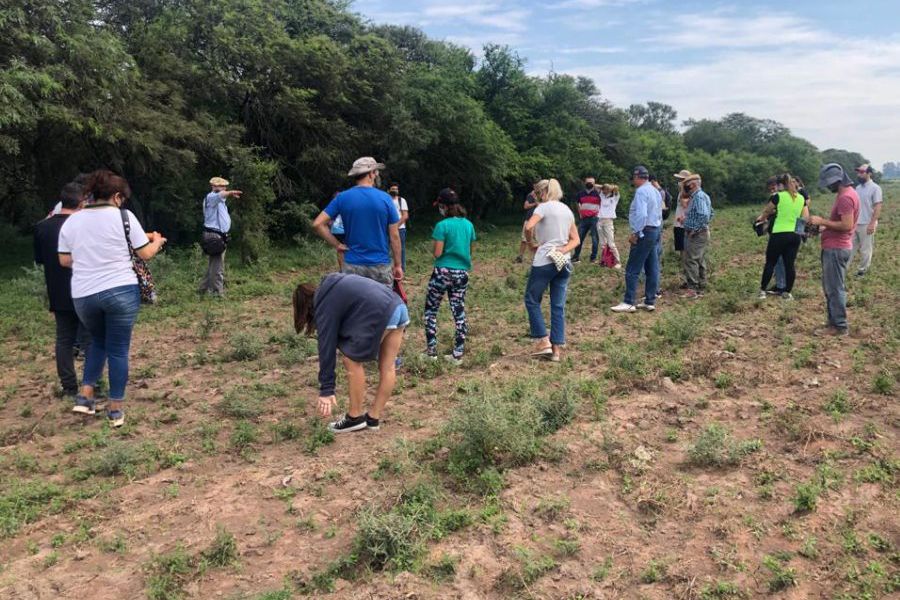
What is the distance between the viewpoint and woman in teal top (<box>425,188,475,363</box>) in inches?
224

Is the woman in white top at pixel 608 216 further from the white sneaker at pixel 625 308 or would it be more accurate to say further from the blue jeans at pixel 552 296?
the blue jeans at pixel 552 296

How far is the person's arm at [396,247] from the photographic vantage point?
5.01m

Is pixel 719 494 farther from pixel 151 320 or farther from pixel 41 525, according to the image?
pixel 151 320

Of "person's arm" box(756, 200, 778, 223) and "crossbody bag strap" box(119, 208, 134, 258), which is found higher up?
"person's arm" box(756, 200, 778, 223)

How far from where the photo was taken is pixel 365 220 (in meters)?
4.92

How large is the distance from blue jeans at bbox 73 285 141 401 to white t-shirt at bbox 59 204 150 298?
0.07 meters

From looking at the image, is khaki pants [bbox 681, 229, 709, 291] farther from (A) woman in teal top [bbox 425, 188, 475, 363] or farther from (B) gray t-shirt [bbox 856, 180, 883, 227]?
(A) woman in teal top [bbox 425, 188, 475, 363]

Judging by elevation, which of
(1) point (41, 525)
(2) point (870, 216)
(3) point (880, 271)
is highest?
(2) point (870, 216)

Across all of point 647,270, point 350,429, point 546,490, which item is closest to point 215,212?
point 350,429

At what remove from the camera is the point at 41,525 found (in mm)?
3381

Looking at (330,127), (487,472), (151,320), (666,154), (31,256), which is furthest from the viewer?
(666,154)

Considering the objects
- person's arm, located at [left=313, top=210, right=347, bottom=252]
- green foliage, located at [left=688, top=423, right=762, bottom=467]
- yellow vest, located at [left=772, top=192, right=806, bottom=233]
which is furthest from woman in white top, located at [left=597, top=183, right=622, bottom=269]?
green foliage, located at [left=688, top=423, right=762, bottom=467]

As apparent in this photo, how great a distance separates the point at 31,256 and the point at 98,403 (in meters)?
12.3

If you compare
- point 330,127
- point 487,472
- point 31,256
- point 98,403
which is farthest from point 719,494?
point 31,256
